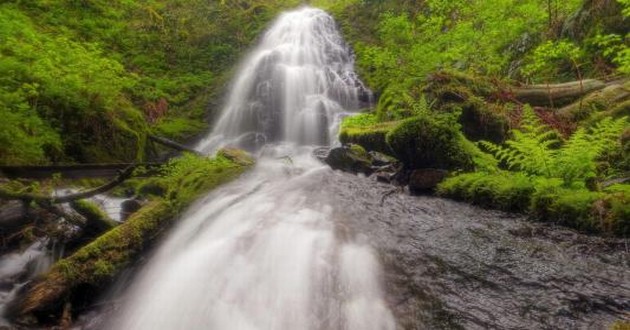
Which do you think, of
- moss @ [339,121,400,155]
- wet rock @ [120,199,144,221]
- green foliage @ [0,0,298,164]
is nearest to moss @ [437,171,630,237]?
moss @ [339,121,400,155]

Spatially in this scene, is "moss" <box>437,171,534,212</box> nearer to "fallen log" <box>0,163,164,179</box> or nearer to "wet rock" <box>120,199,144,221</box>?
"fallen log" <box>0,163,164,179</box>

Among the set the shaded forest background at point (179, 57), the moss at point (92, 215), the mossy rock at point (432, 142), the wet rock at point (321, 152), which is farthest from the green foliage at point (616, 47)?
the moss at point (92, 215)

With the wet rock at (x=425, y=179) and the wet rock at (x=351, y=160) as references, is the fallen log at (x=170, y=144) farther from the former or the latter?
Result: the wet rock at (x=425, y=179)

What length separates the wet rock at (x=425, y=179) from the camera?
5.80 metres

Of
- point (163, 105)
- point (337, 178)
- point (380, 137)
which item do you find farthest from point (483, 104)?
point (163, 105)

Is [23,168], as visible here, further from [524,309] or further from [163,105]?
[163,105]

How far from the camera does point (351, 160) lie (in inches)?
299

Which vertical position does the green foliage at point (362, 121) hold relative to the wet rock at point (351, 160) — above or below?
above

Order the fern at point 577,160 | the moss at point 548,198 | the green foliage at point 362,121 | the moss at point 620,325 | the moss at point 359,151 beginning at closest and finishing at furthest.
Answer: the moss at point 620,325
the moss at point 548,198
the fern at point 577,160
the moss at point 359,151
the green foliage at point 362,121

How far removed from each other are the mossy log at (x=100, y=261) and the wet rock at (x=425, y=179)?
125 inches

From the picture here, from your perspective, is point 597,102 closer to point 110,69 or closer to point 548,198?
point 548,198

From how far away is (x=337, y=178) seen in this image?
274 inches

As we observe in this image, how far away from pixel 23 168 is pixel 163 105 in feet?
25.9

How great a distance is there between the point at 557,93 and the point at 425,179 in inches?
132
